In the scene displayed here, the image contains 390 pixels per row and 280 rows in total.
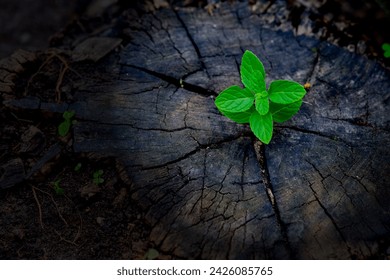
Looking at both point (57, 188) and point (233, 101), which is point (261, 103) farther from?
point (57, 188)

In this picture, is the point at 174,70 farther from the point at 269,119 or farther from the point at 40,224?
the point at 40,224

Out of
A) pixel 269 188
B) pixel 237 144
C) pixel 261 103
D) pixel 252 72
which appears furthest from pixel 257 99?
pixel 269 188

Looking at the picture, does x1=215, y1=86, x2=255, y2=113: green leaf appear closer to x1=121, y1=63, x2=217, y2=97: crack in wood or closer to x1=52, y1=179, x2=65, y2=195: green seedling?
x1=121, y1=63, x2=217, y2=97: crack in wood

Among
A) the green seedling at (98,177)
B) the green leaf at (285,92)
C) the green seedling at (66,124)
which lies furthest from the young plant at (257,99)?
the green seedling at (66,124)

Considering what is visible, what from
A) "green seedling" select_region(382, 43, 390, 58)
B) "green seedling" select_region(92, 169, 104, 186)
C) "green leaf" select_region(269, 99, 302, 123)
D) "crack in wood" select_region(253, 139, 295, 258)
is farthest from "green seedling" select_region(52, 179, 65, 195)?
"green seedling" select_region(382, 43, 390, 58)

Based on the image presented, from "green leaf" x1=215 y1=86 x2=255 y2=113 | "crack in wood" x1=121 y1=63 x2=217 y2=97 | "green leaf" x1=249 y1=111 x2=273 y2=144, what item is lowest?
"crack in wood" x1=121 y1=63 x2=217 y2=97

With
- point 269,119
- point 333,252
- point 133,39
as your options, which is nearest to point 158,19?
point 133,39

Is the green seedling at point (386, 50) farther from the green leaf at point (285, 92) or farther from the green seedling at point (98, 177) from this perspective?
the green seedling at point (98, 177)
